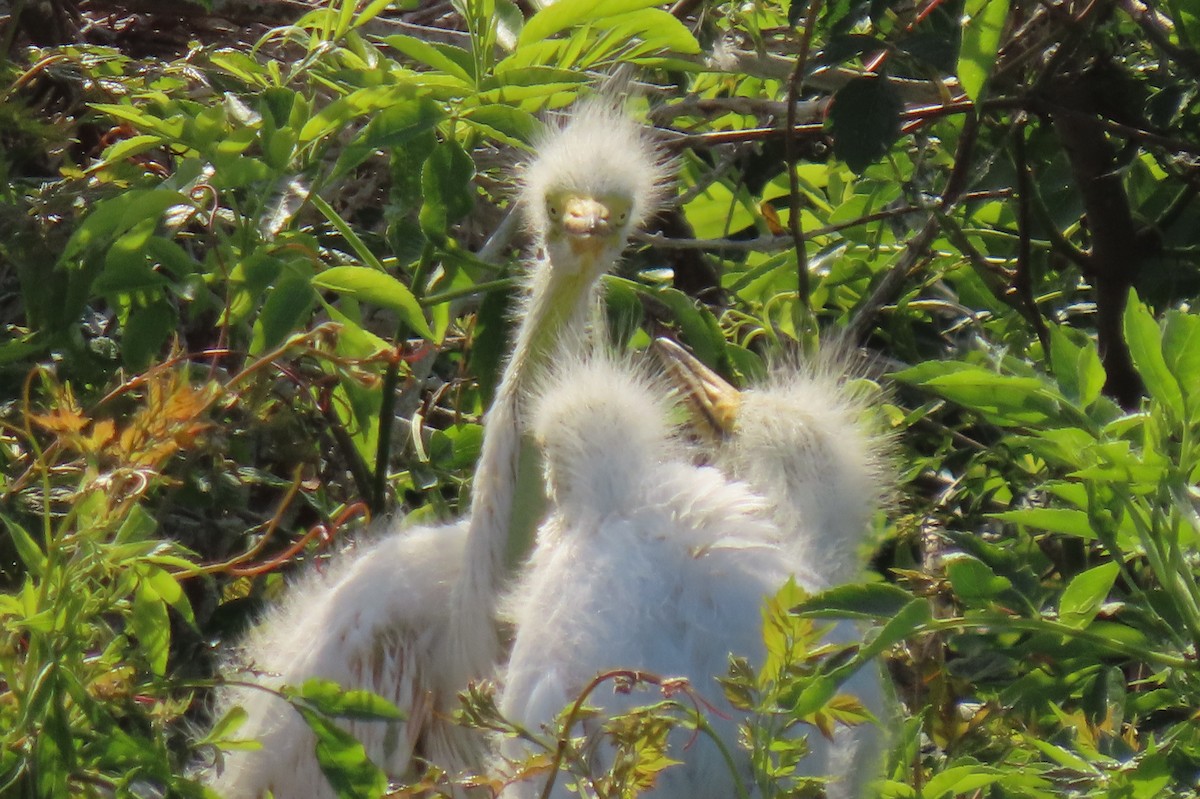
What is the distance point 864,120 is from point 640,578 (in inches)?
27.6

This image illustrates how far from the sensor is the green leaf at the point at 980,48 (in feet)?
4.96

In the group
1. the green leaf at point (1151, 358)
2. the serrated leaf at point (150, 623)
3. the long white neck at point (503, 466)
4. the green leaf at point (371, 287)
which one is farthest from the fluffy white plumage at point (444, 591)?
the green leaf at point (1151, 358)

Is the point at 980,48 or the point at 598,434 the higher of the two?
the point at 980,48

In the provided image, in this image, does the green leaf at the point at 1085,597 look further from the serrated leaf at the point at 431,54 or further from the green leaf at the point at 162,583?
the serrated leaf at the point at 431,54

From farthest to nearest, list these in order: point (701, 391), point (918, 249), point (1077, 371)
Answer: point (918, 249), point (701, 391), point (1077, 371)

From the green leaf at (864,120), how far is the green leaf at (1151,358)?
28.5 inches

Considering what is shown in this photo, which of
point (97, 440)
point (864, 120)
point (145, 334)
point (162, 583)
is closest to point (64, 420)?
point (97, 440)

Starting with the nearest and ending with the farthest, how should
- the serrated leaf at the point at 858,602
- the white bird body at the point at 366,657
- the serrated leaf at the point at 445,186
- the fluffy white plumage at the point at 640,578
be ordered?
the serrated leaf at the point at 858,602, the fluffy white plumage at the point at 640,578, the serrated leaf at the point at 445,186, the white bird body at the point at 366,657

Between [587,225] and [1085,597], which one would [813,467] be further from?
[1085,597]

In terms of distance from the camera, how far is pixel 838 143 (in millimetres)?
1822

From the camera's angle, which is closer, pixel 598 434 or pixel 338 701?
pixel 338 701

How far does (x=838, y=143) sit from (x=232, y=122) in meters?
0.79

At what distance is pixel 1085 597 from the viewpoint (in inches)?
47.2

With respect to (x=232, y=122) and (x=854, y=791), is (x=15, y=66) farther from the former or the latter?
(x=854, y=791)
